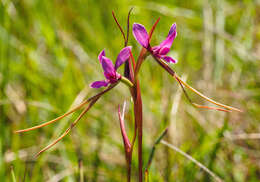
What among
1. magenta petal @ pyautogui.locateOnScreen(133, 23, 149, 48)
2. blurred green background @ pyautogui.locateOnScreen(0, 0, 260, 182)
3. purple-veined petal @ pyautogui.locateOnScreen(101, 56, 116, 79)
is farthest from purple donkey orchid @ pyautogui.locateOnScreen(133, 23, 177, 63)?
blurred green background @ pyautogui.locateOnScreen(0, 0, 260, 182)

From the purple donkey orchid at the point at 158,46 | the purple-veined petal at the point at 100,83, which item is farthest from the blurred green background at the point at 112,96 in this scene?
the purple donkey orchid at the point at 158,46

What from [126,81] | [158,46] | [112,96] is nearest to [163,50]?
[158,46]

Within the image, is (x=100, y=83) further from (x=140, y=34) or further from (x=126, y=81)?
(x=140, y=34)

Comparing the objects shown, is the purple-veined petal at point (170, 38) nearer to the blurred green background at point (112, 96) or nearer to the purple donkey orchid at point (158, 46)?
the purple donkey orchid at point (158, 46)

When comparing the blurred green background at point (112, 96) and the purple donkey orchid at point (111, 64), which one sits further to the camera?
the blurred green background at point (112, 96)

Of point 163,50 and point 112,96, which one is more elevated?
point 112,96

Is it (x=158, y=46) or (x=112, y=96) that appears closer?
(x=158, y=46)
